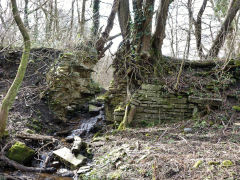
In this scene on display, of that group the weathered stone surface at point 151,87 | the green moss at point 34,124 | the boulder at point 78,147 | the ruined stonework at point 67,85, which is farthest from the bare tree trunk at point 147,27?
the green moss at point 34,124

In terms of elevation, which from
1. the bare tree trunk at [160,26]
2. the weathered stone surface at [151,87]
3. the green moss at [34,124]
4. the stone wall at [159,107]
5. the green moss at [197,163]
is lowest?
the green moss at [34,124]

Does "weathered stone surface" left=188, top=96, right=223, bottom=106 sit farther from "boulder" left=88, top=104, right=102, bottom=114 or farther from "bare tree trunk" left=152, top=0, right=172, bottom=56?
"boulder" left=88, top=104, right=102, bottom=114

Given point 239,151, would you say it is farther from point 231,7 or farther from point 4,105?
point 231,7

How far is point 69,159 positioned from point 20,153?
1156mm

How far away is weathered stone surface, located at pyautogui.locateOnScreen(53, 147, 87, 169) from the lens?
4625 mm

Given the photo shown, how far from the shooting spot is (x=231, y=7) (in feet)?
A: 27.8

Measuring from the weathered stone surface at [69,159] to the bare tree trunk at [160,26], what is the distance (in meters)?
5.14

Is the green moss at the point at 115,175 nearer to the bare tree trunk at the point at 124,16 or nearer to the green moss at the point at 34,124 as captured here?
the green moss at the point at 34,124

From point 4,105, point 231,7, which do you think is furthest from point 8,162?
point 231,7

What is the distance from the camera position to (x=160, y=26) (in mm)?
7746

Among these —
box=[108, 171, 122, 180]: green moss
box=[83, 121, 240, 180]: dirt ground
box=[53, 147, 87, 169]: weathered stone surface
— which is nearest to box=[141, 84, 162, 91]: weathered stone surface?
box=[83, 121, 240, 180]: dirt ground

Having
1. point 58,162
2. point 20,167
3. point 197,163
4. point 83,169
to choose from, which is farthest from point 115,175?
point 20,167

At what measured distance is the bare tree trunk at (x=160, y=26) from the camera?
7.39 meters

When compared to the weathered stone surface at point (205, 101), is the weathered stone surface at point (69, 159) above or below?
below
